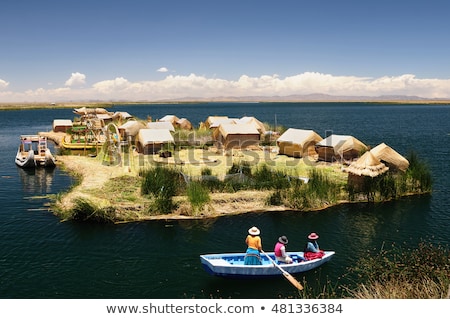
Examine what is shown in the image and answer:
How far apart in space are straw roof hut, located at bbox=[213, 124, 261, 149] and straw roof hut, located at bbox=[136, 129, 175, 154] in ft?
16.5

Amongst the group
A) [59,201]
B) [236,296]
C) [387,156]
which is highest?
[387,156]

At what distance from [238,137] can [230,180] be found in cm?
1393

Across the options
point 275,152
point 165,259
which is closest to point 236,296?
point 165,259

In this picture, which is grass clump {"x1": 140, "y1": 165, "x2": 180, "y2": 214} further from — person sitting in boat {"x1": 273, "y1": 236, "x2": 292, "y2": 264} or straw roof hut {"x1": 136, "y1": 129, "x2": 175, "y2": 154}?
straw roof hut {"x1": 136, "y1": 129, "x2": 175, "y2": 154}

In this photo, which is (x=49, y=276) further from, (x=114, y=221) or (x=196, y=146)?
(x=196, y=146)

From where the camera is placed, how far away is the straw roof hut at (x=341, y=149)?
1075 inches

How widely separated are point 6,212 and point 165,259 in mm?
10295

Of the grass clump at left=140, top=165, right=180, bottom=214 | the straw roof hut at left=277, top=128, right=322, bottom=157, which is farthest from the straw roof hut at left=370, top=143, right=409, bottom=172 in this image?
the grass clump at left=140, top=165, right=180, bottom=214

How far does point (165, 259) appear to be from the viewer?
1377 cm

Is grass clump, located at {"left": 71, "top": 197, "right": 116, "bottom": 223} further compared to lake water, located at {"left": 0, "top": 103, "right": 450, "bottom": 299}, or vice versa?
grass clump, located at {"left": 71, "top": 197, "right": 116, "bottom": 223}

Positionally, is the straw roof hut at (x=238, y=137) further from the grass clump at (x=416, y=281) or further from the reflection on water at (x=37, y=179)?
the grass clump at (x=416, y=281)

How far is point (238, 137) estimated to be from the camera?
34.5 meters

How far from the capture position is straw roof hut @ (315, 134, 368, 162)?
27.3 metres

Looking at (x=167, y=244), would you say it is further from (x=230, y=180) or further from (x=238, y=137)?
(x=238, y=137)
